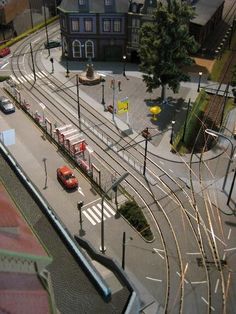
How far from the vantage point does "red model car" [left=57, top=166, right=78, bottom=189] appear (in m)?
41.9

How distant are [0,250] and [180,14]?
150 ft

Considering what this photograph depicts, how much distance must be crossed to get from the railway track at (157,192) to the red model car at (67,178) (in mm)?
4727

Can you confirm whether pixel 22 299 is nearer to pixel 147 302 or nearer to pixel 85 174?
pixel 147 302

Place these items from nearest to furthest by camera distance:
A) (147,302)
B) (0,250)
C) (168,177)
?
(0,250) < (147,302) < (168,177)

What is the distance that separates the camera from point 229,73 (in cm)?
6525

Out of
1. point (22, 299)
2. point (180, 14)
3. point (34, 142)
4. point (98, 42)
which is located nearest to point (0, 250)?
point (22, 299)

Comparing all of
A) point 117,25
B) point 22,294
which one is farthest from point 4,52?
point 22,294

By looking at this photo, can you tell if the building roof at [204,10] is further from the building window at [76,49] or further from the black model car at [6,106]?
the black model car at [6,106]

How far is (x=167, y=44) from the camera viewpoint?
51250mm

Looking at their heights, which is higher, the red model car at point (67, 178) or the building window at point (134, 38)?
the building window at point (134, 38)

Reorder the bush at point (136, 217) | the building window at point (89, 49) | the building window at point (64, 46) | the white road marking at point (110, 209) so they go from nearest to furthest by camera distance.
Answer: the bush at point (136, 217) → the white road marking at point (110, 209) → the building window at point (89, 49) → the building window at point (64, 46)

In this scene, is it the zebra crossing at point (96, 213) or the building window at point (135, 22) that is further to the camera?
the building window at point (135, 22)

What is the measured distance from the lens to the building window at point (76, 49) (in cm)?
6762

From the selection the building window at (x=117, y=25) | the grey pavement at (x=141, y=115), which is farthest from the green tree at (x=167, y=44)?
the building window at (x=117, y=25)
